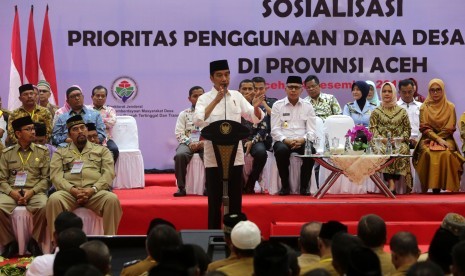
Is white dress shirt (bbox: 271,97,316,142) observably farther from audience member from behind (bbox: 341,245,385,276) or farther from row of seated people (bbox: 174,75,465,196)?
audience member from behind (bbox: 341,245,385,276)

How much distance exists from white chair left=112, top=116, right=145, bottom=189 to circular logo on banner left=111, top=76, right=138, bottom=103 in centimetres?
117

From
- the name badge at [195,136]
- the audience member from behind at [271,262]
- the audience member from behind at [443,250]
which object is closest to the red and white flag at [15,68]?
the name badge at [195,136]

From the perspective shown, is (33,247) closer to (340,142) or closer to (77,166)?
(77,166)

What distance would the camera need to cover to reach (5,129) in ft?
31.4

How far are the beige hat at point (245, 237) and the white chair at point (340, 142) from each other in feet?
16.4

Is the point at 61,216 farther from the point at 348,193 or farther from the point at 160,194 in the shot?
the point at 348,193

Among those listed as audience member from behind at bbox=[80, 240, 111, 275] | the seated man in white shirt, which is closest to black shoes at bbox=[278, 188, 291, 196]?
the seated man in white shirt

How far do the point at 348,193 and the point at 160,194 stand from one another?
6.52 feet

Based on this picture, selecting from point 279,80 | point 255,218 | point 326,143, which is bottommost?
point 255,218

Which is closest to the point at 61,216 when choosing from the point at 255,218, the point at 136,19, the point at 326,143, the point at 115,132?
the point at 255,218

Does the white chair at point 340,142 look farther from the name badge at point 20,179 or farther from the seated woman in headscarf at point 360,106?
the name badge at point 20,179

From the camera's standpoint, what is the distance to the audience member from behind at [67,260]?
4172 mm

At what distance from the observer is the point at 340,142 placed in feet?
32.7

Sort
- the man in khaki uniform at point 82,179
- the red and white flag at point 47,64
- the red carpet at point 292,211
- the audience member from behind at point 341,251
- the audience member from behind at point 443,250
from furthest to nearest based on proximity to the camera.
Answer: the red and white flag at point 47,64, the red carpet at point 292,211, the man in khaki uniform at point 82,179, the audience member from behind at point 443,250, the audience member from behind at point 341,251
